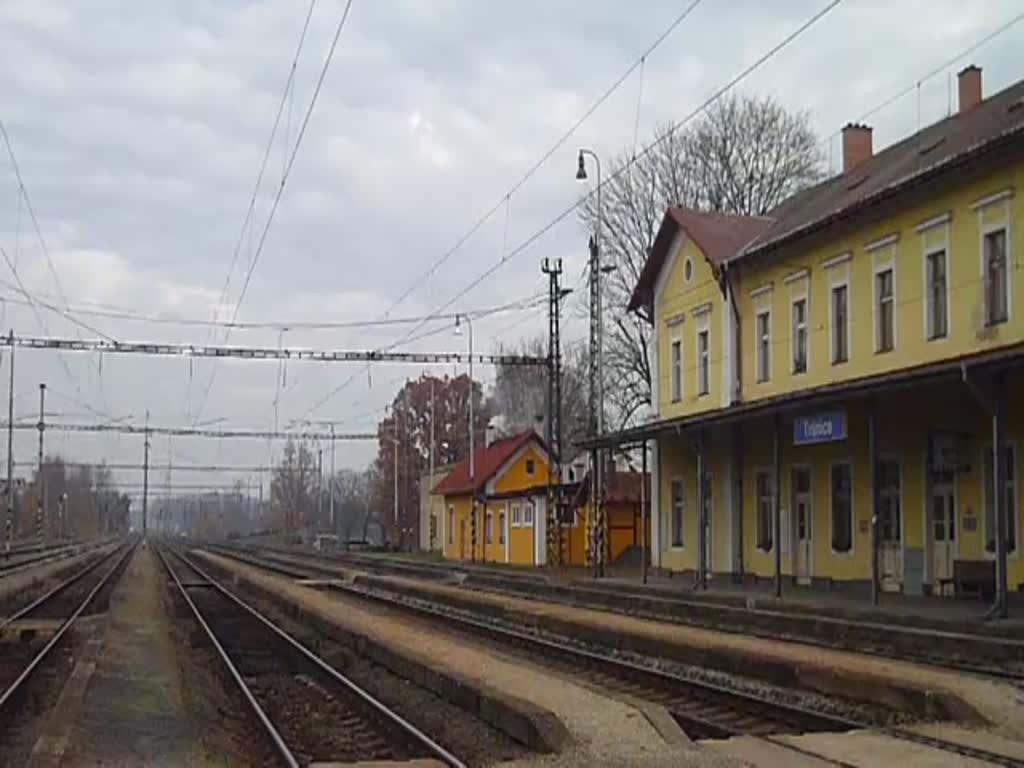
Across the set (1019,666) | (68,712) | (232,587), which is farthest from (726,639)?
(232,587)

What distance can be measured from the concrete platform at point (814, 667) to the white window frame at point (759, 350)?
28.4 ft

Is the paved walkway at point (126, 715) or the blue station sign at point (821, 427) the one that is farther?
the blue station sign at point (821, 427)

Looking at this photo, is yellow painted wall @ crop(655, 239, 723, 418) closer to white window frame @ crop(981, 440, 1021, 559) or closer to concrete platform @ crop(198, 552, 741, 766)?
white window frame @ crop(981, 440, 1021, 559)

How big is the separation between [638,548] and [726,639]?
31.2 m

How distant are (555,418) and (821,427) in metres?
19.5

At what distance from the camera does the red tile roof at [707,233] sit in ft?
115

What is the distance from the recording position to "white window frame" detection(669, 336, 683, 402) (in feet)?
123

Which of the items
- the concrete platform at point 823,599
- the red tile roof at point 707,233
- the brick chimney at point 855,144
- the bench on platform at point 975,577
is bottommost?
the concrete platform at point 823,599

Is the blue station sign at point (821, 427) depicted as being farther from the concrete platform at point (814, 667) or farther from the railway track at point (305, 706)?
the railway track at point (305, 706)

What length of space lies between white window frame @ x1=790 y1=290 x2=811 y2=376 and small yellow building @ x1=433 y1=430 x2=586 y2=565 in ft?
58.8

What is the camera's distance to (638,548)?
166 ft

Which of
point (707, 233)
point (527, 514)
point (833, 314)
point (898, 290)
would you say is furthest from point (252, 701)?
point (527, 514)

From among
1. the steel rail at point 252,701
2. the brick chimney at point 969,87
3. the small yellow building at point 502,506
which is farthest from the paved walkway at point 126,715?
the small yellow building at point 502,506

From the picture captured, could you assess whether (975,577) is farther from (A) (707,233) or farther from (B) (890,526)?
(A) (707,233)
